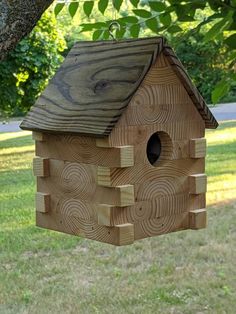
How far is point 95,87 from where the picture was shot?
206cm

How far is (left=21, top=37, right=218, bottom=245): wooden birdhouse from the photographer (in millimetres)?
2000

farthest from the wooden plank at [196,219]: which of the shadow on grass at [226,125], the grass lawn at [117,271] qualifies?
the shadow on grass at [226,125]

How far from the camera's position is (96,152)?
6.70 ft

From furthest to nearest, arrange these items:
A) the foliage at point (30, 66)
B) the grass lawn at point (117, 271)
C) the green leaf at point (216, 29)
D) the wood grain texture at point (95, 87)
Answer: the foliage at point (30, 66) < the grass lawn at point (117, 271) < the wood grain texture at point (95, 87) < the green leaf at point (216, 29)

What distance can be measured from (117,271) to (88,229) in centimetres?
299

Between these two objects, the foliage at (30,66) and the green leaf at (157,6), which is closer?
the green leaf at (157,6)

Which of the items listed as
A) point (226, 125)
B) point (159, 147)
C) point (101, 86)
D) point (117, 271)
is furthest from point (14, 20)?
point (226, 125)

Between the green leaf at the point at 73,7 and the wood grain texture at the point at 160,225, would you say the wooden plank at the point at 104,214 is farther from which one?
the green leaf at the point at 73,7

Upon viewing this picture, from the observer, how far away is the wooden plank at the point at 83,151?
1.98 meters

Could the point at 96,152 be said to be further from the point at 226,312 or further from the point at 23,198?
the point at 23,198

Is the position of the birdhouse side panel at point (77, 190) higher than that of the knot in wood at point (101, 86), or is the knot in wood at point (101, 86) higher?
the knot in wood at point (101, 86)

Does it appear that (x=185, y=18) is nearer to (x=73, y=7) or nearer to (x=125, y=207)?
(x=73, y=7)

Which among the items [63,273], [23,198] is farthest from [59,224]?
[23,198]

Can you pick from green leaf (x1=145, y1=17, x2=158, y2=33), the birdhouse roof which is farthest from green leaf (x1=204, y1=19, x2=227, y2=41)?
green leaf (x1=145, y1=17, x2=158, y2=33)
